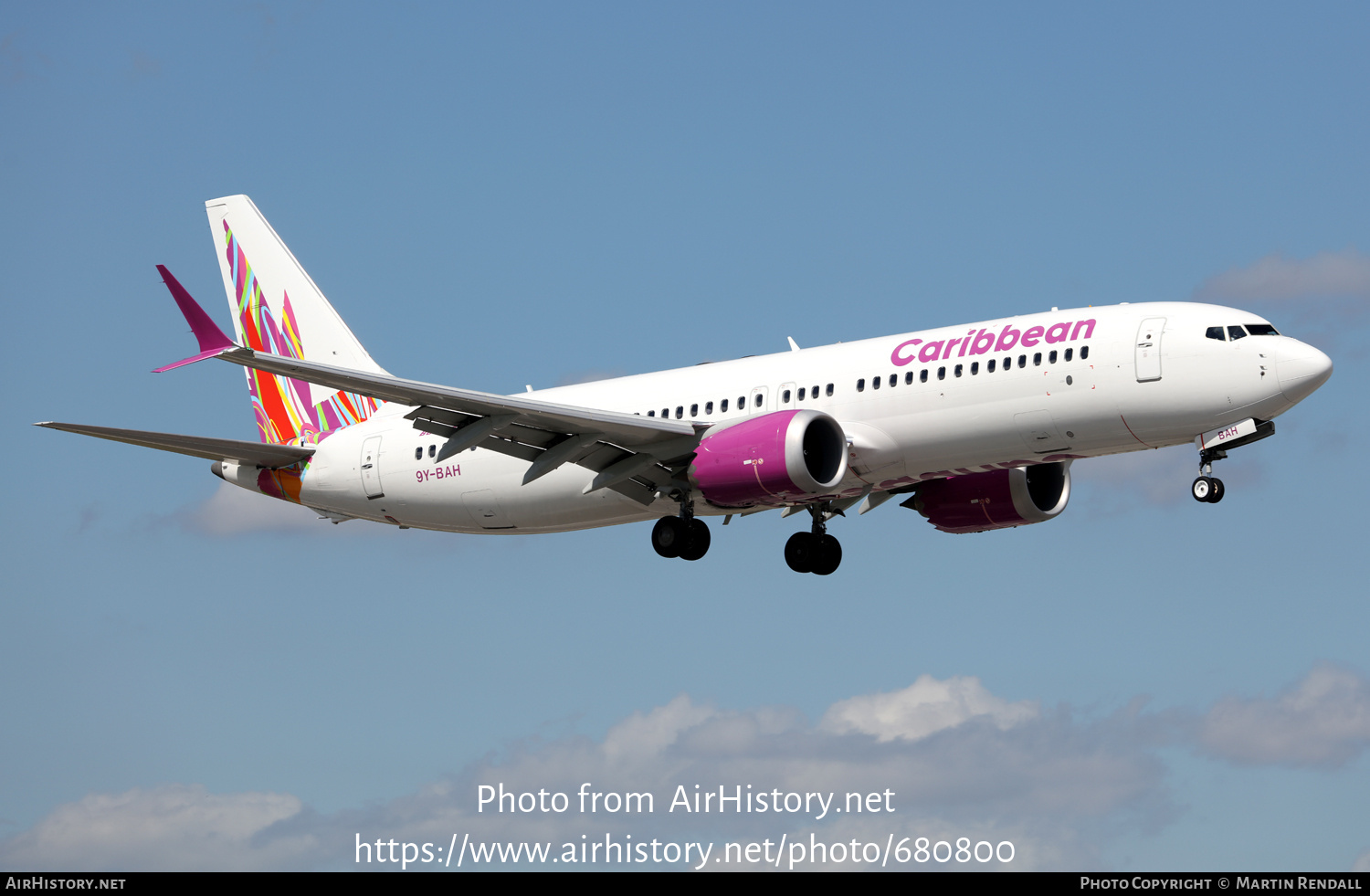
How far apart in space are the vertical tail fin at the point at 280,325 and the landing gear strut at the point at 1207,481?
22.6m

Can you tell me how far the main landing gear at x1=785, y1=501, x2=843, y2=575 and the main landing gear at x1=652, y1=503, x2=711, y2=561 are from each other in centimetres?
363

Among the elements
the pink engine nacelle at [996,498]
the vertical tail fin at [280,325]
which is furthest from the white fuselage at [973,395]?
the vertical tail fin at [280,325]

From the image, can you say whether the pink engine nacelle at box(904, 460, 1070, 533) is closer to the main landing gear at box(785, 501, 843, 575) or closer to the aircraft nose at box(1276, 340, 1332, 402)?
the main landing gear at box(785, 501, 843, 575)

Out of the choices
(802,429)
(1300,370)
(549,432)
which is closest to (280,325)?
(549,432)

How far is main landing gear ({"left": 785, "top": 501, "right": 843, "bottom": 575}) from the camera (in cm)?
4483

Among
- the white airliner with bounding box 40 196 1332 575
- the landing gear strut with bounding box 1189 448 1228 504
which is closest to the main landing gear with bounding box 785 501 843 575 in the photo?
the white airliner with bounding box 40 196 1332 575

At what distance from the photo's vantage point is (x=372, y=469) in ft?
151

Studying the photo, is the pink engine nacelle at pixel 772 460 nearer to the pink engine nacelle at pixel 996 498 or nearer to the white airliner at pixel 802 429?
the white airliner at pixel 802 429

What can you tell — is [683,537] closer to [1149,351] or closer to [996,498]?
[996,498]

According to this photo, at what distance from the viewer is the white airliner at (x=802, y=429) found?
120 ft

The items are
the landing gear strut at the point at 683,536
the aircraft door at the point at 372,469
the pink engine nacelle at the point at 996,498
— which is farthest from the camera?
the aircraft door at the point at 372,469

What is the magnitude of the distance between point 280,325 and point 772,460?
64.4 feet

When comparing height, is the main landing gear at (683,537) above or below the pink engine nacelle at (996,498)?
below
